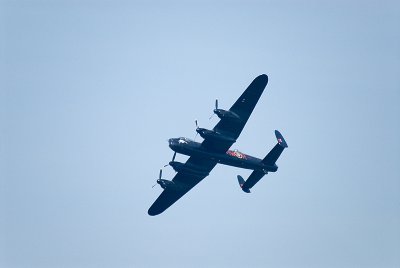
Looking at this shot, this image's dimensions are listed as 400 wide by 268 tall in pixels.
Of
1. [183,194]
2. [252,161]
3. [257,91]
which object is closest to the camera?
[257,91]

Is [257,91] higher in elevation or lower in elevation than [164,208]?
higher

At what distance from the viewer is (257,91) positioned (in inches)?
2025

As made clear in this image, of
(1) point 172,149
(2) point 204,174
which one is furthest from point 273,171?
(1) point 172,149

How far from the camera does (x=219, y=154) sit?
178ft

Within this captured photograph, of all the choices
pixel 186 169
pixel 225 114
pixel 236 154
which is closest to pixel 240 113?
pixel 225 114

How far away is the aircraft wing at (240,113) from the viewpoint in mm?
51219

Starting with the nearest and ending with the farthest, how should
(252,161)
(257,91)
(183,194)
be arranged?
(257,91) < (252,161) < (183,194)

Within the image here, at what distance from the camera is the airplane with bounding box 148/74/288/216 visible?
51688 millimetres

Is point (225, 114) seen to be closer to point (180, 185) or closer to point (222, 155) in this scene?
point (222, 155)

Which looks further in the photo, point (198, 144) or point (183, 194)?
point (183, 194)

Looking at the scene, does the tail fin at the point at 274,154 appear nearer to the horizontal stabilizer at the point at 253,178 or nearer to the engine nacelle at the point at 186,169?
the horizontal stabilizer at the point at 253,178

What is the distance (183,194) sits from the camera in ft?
198

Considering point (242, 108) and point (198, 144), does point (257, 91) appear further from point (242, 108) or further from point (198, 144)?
point (198, 144)

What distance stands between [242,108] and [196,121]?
4.67 metres
